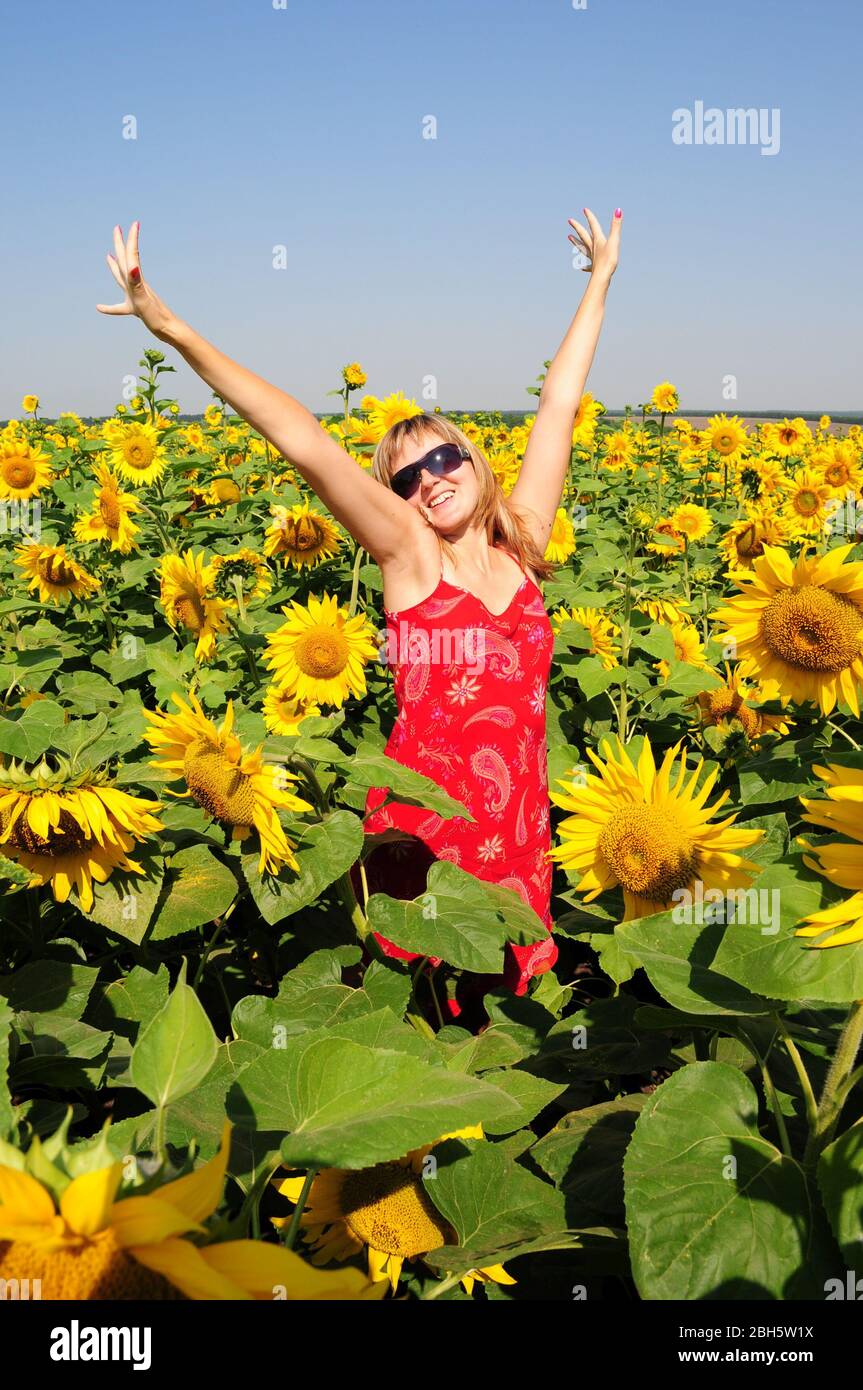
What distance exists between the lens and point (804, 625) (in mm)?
2254

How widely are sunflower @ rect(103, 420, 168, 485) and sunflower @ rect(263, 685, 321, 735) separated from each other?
3088mm

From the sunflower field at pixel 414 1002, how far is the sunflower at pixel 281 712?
0.01 meters

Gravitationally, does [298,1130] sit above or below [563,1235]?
above

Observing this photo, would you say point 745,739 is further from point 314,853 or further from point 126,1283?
point 126,1283

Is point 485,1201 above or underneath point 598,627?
underneath

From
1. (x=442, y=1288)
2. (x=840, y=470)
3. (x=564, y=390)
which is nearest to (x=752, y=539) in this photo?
(x=564, y=390)

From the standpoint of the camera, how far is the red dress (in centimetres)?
292

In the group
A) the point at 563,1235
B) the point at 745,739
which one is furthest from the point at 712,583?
the point at 563,1235

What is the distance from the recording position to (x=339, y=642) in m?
3.31

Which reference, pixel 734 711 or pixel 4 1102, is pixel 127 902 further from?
pixel 734 711

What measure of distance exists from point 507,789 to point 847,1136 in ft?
6.29

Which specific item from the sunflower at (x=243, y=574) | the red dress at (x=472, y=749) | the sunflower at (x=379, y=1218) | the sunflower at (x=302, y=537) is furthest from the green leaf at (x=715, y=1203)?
the sunflower at (x=243, y=574)

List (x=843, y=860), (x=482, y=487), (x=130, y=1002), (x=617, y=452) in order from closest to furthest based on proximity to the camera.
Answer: (x=843, y=860) < (x=130, y=1002) < (x=482, y=487) < (x=617, y=452)

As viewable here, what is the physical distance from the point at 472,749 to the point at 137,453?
13.0 feet
